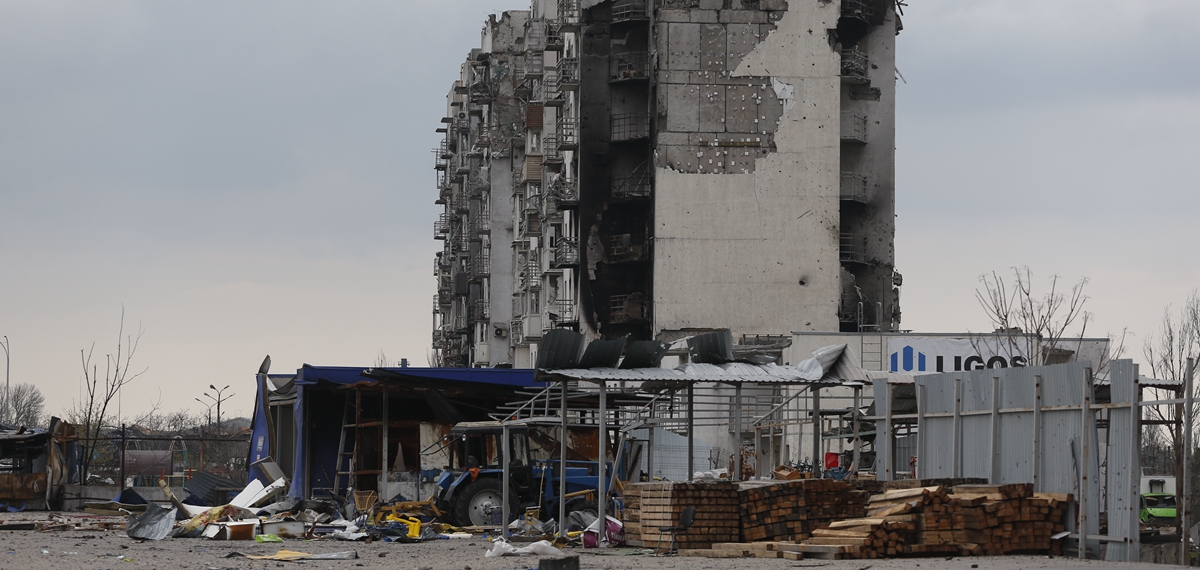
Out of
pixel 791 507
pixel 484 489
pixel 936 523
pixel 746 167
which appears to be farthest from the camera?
pixel 746 167

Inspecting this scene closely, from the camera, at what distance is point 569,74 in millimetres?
60156

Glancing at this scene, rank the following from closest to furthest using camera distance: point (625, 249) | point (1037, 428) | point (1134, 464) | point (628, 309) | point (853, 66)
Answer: point (1134, 464), point (1037, 428), point (853, 66), point (628, 309), point (625, 249)

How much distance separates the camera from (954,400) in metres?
21.8

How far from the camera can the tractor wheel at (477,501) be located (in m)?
27.7

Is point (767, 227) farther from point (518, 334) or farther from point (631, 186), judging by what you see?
point (518, 334)

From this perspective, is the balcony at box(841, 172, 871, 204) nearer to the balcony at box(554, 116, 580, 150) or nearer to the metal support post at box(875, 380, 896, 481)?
the balcony at box(554, 116, 580, 150)

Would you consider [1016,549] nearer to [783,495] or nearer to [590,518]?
[783,495]

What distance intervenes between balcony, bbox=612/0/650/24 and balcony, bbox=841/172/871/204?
10227mm

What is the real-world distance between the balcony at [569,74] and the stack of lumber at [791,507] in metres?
39.0

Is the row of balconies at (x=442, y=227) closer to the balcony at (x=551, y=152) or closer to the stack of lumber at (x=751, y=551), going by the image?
the balcony at (x=551, y=152)

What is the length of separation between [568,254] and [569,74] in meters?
A: 7.66

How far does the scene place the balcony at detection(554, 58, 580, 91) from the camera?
59.0m

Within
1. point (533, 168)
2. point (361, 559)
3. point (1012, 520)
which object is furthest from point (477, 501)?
point (533, 168)

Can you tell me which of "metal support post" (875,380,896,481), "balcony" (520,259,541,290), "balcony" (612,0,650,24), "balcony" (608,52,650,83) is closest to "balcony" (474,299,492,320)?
"balcony" (520,259,541,290)
